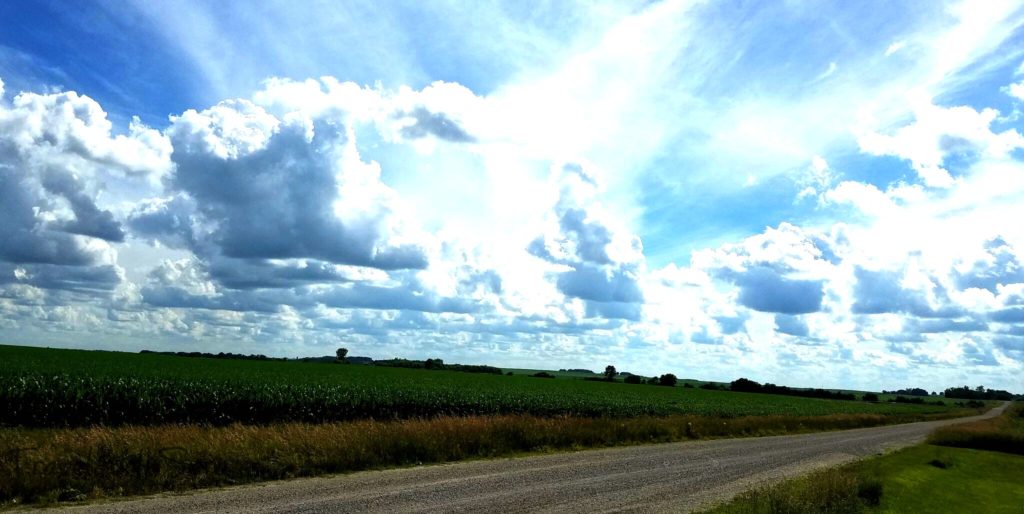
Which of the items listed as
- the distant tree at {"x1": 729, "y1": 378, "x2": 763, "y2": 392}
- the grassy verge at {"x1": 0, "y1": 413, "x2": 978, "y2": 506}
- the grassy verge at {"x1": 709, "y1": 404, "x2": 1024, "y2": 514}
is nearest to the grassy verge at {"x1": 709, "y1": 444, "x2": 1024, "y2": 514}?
the grassy verge at {"x1": 709, "y1": 404, "x2": 1024, "y2": 514}

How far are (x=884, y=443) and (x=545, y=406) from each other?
69.2ft

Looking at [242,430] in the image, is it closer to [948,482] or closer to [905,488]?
[905,488]

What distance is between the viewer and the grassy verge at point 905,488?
16297 mm

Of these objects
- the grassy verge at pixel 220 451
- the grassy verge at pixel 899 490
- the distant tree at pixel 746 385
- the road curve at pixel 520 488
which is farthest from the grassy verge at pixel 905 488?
the distant tree at pixel 746 385

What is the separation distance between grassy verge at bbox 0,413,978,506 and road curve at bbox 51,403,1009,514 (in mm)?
837

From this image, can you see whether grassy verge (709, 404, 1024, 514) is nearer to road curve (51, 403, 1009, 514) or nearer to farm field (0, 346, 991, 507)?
road curve (51, 403, 1009, 514)

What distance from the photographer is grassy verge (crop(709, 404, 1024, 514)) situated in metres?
16.3

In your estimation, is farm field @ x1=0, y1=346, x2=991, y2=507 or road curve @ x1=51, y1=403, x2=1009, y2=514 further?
farm field @ x1=0, y1=346, x2=991, y2=507

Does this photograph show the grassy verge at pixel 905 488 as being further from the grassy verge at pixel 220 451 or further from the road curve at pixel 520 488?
the grassy verge at pixel 220 451

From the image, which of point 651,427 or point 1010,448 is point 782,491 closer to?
point 651,427

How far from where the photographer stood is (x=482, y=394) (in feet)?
Result: 138

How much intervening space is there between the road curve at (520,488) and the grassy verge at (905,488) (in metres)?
1.42

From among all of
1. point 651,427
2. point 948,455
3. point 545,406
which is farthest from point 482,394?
point 948,455

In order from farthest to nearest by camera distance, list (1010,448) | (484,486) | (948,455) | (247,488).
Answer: (1010,448), (948,455), (484,486), (247,488)
